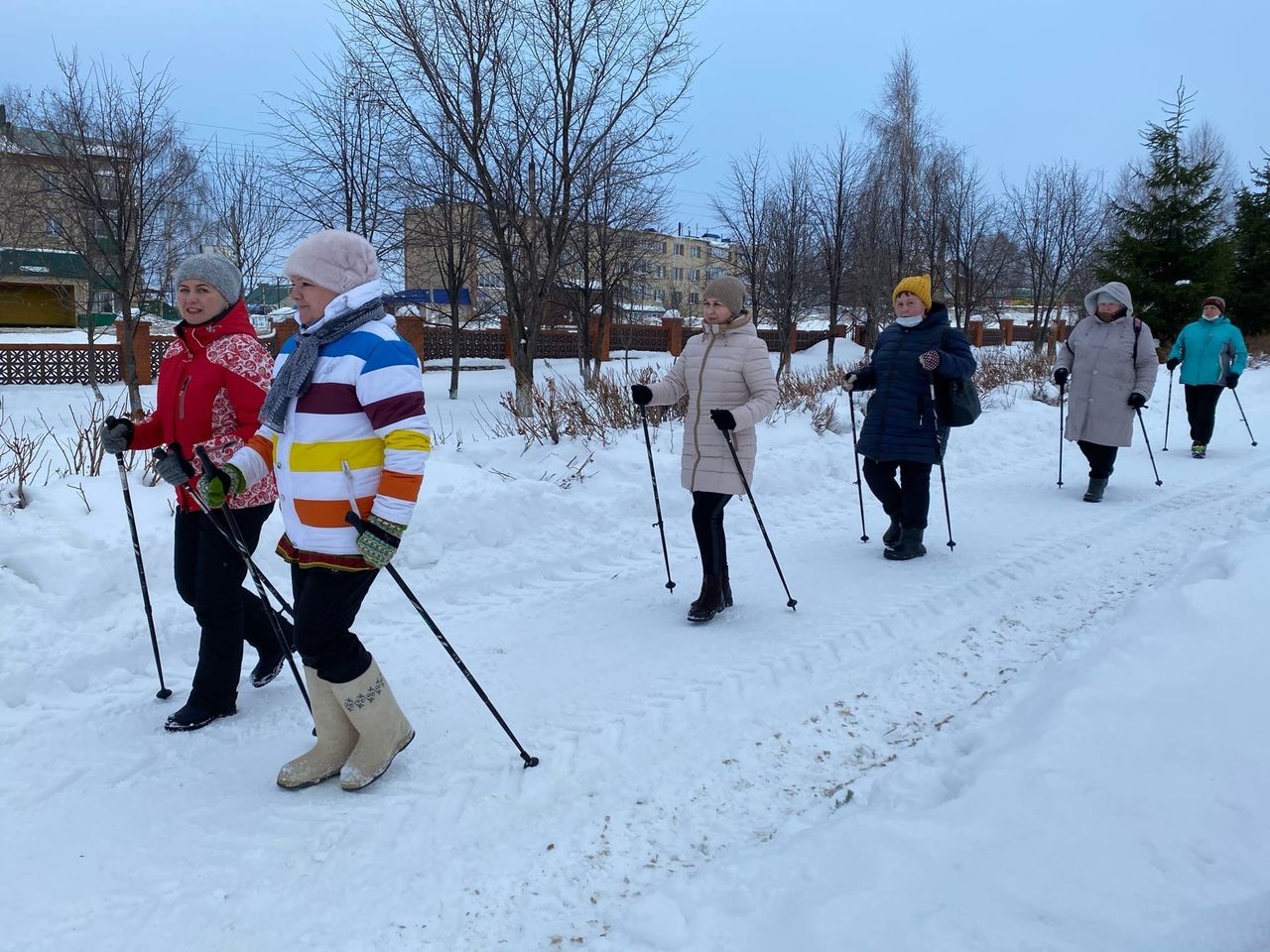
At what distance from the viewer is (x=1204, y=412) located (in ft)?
32.4

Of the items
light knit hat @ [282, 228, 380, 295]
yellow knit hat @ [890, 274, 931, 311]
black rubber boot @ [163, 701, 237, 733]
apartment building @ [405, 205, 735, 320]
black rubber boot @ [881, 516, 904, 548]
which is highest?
apartment building @ [405, 205, 735, 320]

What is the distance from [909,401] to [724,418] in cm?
199

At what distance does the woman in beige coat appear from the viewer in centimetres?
454

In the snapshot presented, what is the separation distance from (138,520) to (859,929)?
4.50 m

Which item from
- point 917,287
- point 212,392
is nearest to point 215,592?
point 212,392

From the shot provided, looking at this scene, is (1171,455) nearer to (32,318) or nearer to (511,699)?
(511,699)

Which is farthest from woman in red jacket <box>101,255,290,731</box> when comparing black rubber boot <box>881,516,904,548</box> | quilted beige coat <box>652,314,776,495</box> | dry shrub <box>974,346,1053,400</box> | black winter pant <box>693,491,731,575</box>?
dry shrub <box>974,346,1053,400</box>

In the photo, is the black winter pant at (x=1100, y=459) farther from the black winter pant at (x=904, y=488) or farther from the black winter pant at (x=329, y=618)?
the black winter pant at (x=329, y=618)

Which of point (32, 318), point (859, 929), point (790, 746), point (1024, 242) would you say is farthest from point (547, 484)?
point (32, 318)

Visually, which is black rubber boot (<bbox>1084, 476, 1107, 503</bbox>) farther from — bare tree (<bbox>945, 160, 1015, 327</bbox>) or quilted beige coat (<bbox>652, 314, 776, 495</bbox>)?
bare tree (<bbox>945, 160, 1015, 327</bbox>)

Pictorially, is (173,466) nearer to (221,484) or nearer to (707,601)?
(221,484)

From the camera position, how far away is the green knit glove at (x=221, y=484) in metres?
2.96

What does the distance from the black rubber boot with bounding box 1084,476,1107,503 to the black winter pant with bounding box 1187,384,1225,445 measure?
11.1 feet

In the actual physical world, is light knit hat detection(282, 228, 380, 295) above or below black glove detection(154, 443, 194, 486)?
above
